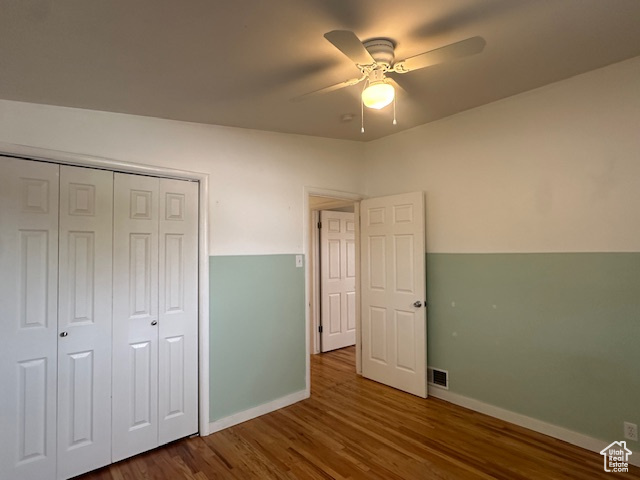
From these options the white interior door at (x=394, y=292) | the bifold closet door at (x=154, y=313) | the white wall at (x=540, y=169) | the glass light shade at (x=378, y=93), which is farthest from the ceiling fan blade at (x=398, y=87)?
the bifold closet door at (x=154, y=313)

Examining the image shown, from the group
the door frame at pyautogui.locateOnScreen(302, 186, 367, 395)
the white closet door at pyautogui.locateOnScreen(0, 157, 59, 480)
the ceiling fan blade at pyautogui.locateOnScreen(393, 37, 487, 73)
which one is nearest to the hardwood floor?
the white closet door at pyautogui.locateOnScreen(0, 157, 59, 480)

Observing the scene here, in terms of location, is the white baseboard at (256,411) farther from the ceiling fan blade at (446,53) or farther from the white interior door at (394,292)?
the ceiling fan blade at (446,53)

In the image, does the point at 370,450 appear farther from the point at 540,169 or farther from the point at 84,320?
the point at 540,169

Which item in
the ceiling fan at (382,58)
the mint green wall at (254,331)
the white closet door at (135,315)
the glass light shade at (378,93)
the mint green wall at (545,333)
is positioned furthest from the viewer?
the mint green wall at (254,331)

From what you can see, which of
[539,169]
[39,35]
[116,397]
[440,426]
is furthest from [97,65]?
[440,426]

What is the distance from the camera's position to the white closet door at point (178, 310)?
2.63 meters

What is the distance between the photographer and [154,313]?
259 centimetres

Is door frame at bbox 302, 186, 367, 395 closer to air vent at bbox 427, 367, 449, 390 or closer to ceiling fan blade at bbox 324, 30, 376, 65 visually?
air vent at bbox 427, 367, 449, 390

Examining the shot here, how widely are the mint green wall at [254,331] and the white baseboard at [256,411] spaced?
1.4 inches

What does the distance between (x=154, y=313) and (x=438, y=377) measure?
2625 mm

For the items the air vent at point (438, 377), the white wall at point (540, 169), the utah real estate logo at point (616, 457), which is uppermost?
the white wall at point (540, 169)

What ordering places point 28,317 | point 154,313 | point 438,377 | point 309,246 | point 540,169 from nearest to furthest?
point 28,317
point 154,313
point 540,169
point 438,377
point 309,246

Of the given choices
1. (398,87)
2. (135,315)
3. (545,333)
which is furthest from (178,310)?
(545,333)

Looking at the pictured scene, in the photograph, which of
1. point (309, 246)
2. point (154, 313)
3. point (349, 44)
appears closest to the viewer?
point (349, 44)
